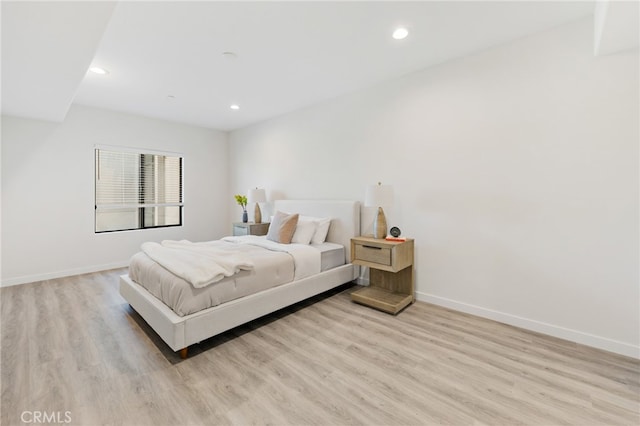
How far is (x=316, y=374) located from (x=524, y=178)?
2.42 meters

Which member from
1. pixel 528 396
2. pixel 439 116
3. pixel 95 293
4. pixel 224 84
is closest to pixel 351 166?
pixel 439 116

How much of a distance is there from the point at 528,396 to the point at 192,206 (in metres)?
5.57

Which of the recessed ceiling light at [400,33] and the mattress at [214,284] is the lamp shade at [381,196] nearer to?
the mattress at [214,284]

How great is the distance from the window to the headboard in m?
2.93

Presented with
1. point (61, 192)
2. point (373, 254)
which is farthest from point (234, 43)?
point (61, 192)

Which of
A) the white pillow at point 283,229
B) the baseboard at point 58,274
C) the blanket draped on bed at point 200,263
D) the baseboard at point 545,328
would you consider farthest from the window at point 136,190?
the baseboard at point 545,328

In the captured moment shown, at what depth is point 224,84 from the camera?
345 centimetres

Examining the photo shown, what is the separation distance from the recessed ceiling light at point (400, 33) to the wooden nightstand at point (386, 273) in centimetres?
193

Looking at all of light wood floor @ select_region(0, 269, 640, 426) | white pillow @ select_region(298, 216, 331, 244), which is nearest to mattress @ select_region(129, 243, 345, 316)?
light wood floor @ select_region(0, 269, 640, 426)

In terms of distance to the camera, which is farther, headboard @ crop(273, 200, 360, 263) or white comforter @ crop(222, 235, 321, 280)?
headboard @ crop(273, 200, 360, 263)

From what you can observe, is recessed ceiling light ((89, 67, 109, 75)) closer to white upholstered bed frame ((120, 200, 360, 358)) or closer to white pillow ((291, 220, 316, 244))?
white upholstered bed frame ((120, 200, 360, 358))

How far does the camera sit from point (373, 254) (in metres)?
3.05

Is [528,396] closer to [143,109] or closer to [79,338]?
[79,338]

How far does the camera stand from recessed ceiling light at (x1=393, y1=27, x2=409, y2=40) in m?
2.37
